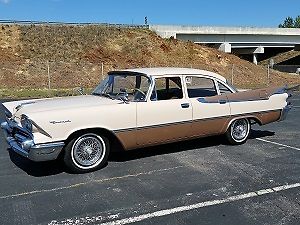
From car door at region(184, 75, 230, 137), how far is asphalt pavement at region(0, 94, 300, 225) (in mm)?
453

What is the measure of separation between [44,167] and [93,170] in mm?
826

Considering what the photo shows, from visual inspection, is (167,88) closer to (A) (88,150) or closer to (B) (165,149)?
(B) (165,149)

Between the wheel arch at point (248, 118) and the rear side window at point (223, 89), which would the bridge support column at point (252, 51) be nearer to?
the wheel arch at point (248, 118)

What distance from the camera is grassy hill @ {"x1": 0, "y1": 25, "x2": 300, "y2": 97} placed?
92.8 feet

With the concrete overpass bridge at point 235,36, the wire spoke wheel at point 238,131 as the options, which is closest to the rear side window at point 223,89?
the wire spoke wheel at point 238,131

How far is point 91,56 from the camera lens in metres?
34.9

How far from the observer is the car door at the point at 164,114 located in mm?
5781

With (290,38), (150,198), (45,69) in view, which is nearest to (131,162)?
(150,198)

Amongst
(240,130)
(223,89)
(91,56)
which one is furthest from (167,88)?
(91,56)

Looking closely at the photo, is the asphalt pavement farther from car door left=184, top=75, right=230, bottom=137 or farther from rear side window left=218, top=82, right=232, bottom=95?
rear side window left=218, top=82, right=232, bottom=95

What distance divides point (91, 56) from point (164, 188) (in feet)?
103

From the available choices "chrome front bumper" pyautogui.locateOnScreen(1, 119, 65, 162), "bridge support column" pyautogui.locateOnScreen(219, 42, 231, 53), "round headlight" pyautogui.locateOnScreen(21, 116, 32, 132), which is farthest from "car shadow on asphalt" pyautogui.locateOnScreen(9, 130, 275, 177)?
"bridge support column" pyautogui.locateOnScreen(219, 42, 231, 53)

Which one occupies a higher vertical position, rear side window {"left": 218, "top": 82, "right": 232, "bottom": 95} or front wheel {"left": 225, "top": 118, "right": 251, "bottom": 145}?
rear side window {"left": 218, "top": 82, "right": 232, "bottom": 95}

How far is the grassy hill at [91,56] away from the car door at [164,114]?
21.0m
